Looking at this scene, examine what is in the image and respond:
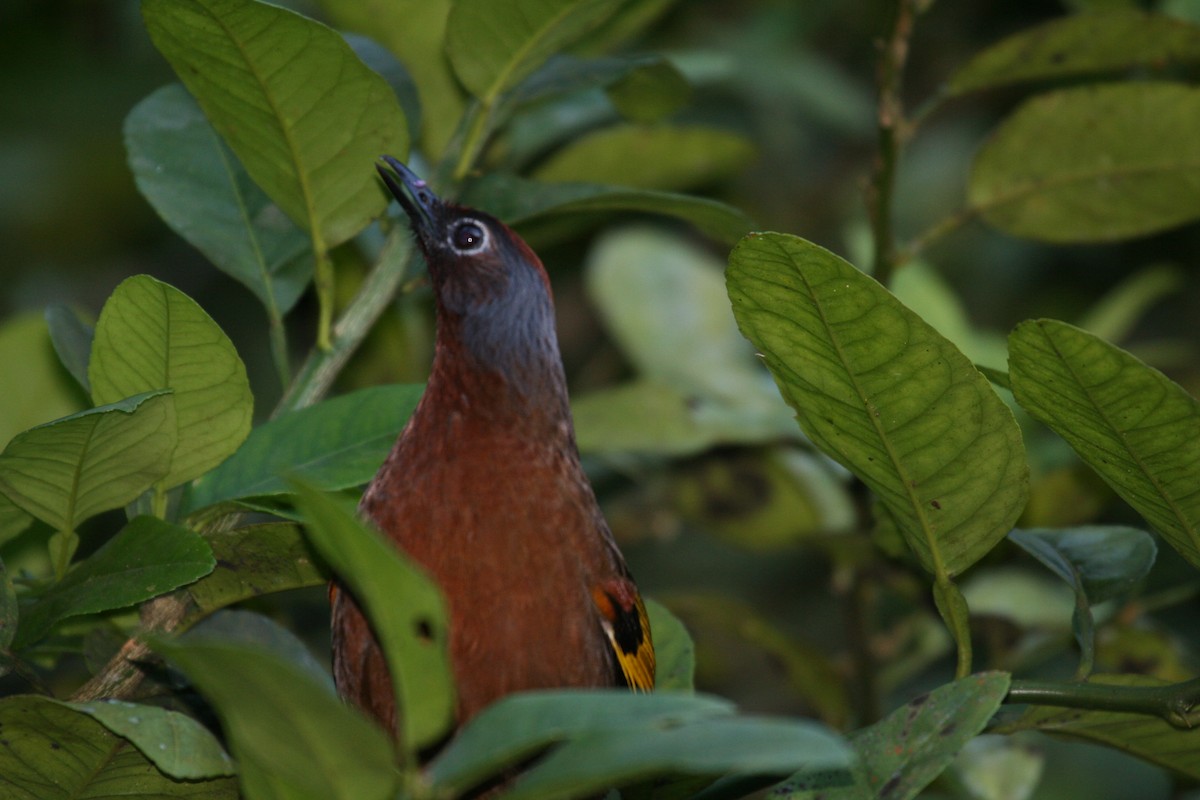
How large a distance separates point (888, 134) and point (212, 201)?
139cm

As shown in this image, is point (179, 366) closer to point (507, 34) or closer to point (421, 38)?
point (507, 34)

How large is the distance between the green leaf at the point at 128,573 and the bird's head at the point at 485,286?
2.67ft

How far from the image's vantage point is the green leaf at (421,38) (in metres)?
3.13

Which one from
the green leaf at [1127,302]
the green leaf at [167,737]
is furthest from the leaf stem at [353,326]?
the green leaf at [1127,302]

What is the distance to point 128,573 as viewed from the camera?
6.57 feet

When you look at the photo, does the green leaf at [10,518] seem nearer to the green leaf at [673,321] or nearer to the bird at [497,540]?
the bird at [497,540]

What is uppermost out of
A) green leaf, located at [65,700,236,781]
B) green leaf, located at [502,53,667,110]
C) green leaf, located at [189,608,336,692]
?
green leaf, located at [502,53,667,110]

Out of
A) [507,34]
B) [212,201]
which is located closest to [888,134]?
[507,34]

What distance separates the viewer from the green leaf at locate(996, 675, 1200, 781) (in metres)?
2.14

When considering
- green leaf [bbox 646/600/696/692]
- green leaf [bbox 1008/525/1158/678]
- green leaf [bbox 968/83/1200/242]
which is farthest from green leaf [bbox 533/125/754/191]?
green leaf [bbox 1008/525/1158/678]

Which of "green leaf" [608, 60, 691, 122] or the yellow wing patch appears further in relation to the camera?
"green leaf" [608, 60, 691, 122]

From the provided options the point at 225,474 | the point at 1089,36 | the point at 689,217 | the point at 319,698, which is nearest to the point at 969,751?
the point at 689,217

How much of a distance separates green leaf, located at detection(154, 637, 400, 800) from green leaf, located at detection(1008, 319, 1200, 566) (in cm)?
103

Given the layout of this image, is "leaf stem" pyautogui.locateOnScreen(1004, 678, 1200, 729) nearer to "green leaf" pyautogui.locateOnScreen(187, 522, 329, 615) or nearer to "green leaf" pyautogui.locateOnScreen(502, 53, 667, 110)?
"green leaf" pyautogui.locateOnScreen(187, 522, 329, 615)
